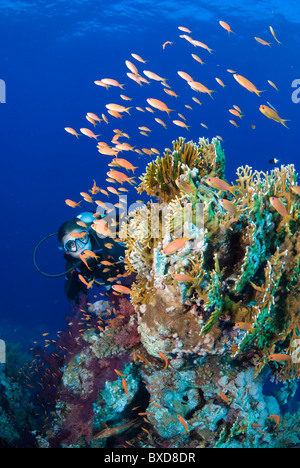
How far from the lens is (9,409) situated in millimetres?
5266

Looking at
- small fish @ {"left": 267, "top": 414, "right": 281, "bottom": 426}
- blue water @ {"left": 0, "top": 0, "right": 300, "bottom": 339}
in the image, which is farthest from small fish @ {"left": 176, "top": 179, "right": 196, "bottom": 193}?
blue water @ {"left": 0, "top": 0, "right": 300, "bottom": 339}

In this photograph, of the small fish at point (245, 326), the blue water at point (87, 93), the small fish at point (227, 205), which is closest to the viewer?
the small fish at point (227, 205)

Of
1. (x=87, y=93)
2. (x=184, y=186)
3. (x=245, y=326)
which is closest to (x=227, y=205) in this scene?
(x=184, y=186)

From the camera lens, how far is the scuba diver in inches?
211

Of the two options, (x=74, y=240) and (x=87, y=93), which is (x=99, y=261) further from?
(x=87, y=93)

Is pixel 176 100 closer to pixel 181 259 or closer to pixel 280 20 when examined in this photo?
pixel 280 20

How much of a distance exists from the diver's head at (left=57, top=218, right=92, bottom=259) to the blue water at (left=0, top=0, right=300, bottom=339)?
68.4ft

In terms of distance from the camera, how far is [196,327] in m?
3.45

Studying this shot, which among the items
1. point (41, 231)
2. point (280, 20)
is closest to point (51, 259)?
point (41, 231)

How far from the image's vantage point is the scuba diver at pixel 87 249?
536cm

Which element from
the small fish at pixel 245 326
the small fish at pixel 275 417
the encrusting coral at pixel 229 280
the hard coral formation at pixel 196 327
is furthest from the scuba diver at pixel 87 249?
the small fish at pixel 275 417

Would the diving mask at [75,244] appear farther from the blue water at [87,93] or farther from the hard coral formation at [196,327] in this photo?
the blue water at [87,93]

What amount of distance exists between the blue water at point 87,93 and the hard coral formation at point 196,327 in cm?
2134
